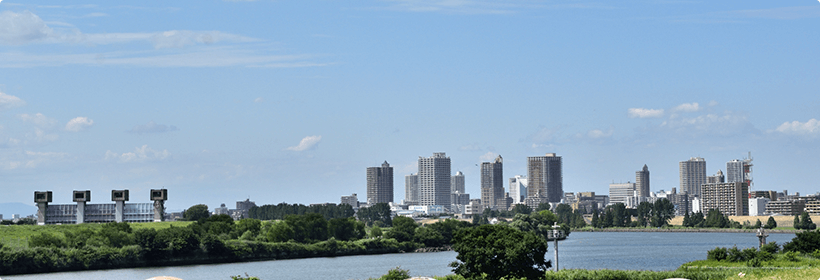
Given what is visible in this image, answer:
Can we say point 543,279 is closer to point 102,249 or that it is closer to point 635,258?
point 635,258

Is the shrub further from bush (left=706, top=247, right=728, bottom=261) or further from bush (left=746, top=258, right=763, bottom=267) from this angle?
bush (left=746, top=258, right=763, bottom=267)

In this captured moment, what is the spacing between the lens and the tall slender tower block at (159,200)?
17344cm

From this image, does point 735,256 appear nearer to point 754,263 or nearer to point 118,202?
point 754,263

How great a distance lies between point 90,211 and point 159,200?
543 inches

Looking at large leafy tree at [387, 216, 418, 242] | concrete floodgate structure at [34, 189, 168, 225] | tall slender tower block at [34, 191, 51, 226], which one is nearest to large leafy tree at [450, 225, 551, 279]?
large leafy tree at [387, 216, 418, 242]

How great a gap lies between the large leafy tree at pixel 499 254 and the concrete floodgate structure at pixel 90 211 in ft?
443

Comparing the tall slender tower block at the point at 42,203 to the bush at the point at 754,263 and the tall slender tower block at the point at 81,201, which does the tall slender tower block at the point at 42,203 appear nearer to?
the tall slender tower block at the point at 81,201

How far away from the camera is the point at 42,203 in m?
164

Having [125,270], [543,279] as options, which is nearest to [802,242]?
[543,279]

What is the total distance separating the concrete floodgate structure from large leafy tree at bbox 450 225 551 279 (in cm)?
13503

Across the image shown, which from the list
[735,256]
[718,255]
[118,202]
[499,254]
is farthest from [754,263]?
[118,202]

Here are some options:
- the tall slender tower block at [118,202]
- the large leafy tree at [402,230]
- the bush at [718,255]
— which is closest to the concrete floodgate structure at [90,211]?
the tall slender tower block at [118,202]

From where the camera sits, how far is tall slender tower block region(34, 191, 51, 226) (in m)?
164

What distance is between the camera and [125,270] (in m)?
98.3
